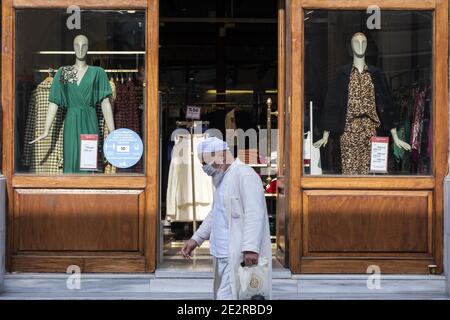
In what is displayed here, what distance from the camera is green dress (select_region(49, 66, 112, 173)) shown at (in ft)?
28.5

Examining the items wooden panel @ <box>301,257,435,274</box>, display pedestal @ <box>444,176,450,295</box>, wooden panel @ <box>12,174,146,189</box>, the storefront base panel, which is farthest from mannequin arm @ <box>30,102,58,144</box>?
display pedestal @ <box>444,176,450,295</box>

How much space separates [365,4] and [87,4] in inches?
119

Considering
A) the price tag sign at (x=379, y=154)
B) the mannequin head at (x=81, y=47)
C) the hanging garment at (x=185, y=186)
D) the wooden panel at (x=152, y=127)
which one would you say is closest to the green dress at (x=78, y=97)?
the mannequin head at (x=81, y=47)

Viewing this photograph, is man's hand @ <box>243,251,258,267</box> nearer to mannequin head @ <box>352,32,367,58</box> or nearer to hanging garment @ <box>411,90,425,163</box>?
hanging garment @ <box>411,90,425,163</box>

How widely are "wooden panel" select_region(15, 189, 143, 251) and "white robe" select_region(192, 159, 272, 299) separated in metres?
2.95

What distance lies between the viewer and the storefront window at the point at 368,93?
8.58m

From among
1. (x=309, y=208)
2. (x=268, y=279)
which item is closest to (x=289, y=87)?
(x=309, y=208)

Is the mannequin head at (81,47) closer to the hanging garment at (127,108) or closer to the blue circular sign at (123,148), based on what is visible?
the hanging garment at (127,108)

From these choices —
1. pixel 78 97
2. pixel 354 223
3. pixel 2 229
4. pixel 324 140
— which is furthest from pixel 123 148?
pixel 354 223

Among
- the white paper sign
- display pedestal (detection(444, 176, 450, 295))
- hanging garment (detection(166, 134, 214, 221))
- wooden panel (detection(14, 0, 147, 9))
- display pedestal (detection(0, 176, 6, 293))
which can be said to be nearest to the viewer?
display pedestal (detection(0, 176, 6, 293))

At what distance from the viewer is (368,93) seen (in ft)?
28.9

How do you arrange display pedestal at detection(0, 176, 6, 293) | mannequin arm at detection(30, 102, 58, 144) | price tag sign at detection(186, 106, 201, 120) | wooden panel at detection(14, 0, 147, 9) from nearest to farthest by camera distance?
display pedestal at detection(0, 176, 6, 293)
wooden panel at detection(14, 0, 147, 9)
mannequin arm at detection(30, 102, 58, 144)
price tag sign at detection(186, 106, 201, 120)

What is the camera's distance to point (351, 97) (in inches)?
347

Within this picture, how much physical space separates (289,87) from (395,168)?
1470mm
